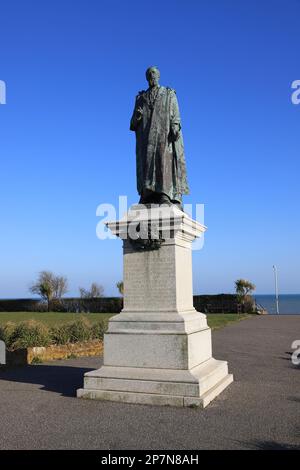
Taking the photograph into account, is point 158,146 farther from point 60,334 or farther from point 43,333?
point 60,334

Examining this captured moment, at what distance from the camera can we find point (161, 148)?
797 centimetres

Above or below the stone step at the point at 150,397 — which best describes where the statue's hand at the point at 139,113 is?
above

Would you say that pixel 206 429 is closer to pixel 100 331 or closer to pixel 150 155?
pixel 150 155

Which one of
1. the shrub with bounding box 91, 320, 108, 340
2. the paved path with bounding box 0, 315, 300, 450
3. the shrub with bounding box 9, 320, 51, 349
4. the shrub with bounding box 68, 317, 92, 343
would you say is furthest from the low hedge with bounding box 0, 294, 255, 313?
the paved path with bounding box 0, 315, 300, 450

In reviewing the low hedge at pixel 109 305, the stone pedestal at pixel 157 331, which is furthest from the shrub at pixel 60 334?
the low hedge at pixel 109 305

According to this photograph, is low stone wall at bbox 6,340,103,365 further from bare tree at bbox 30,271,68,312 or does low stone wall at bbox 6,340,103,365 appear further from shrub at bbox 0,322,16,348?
bare tree at bbox 30,271,68,312

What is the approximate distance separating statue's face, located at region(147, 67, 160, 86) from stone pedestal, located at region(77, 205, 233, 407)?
2.29 meters

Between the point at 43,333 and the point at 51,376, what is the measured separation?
3.79 metres

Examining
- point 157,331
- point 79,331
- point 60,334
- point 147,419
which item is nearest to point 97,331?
point 79,331

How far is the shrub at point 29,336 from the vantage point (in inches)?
488

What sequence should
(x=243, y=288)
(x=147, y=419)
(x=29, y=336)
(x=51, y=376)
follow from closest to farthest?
(x=147, y=419) < (x=51, y=376) < (x=29, y=336) < (x=243, y=288)

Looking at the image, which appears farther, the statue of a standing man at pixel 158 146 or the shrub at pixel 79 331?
the shrub at pixel 79 331

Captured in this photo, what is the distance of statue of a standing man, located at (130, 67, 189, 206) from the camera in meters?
7.95

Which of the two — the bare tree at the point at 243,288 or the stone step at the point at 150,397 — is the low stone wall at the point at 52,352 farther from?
the bare tree at the point at 243,288
